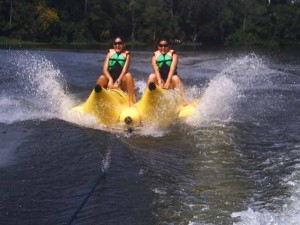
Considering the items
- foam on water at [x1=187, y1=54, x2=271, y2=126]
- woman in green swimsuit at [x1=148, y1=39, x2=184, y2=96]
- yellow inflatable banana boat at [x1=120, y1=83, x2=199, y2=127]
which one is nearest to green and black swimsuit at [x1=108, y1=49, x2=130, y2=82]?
woman in green swimsuit at [x1=148, y1=39, x2=184, y2=96]

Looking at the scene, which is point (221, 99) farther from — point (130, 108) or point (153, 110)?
point (130, 108)

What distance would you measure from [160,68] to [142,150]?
294 centimetres

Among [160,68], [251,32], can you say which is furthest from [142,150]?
[251,32]

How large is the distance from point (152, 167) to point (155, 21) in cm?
4374

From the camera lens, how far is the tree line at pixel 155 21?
40.5 metres

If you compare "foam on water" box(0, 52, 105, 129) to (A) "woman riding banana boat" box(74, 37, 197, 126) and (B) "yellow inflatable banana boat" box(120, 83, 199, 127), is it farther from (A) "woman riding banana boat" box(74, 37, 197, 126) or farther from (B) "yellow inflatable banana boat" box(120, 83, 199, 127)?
(B) "yellow inflatable banana boat" box(120, 83, 199, 127)

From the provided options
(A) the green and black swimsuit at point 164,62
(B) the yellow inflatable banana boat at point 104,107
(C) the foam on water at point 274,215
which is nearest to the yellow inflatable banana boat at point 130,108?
(B) the yellow inflatable banana boat at point 104,107

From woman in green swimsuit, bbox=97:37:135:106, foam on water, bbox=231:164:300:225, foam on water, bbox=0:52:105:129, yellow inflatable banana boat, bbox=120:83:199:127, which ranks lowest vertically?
foam on water, bbox=0:52:105:129

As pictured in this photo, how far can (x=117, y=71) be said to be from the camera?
8383 mm

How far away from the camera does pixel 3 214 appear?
3920 millimetres

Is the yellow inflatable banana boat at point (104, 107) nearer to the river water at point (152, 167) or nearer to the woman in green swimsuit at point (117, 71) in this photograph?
the river water at point (152, 167)

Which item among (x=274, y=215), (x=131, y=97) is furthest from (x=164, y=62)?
(x=274, y=215)

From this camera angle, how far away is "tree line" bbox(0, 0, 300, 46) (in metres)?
40.5

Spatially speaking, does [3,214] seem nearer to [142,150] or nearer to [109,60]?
[142,150]
